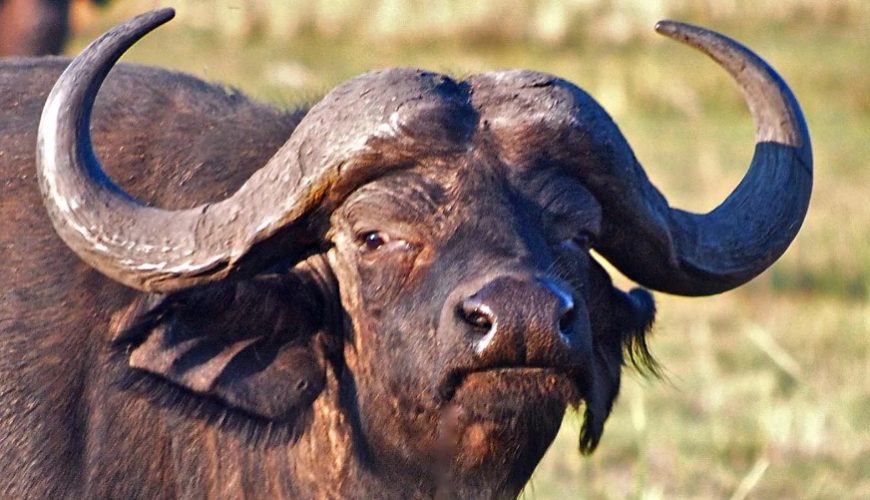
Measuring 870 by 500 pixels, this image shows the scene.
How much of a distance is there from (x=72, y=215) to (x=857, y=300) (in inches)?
288

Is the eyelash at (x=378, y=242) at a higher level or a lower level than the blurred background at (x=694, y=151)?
higher

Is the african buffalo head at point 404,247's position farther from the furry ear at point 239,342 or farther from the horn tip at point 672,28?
the horn tip at point 672,28

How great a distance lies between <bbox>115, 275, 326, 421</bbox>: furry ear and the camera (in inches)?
178

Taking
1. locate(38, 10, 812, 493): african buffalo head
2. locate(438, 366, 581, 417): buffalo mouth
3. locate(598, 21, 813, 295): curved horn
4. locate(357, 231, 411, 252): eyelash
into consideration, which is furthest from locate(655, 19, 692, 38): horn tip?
locate(438, 366, 581, 417): buffalo mouth

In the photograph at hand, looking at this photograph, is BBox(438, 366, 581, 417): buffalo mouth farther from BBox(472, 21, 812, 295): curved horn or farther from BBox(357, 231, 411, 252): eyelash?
BBox(472, 21, 812, 295): curved horn

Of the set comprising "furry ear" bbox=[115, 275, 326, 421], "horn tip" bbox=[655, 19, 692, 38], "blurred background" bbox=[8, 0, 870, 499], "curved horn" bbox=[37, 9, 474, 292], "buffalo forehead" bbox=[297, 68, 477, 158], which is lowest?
"blurred background" bbox=[8, 0, 870, 499]

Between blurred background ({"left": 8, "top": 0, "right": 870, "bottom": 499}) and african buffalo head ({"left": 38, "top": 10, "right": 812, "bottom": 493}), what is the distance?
704 millimetres

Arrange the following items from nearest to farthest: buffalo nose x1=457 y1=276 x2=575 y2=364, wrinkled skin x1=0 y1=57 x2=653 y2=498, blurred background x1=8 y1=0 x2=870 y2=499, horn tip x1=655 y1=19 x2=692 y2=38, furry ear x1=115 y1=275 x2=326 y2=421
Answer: buffalo nose x1=457 y1=276 x2=575 y2=364 → wrinkled skin x1=0 y1=57 x2=653 y2=498 → furry ear x1=115 y1=275 x2=326 y2=421 → horn tip x1=655 y1=19 x2=692 y2=38 → blurred background x1=8 y1=0 x2=870 y2=499

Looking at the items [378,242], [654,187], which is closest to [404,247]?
[378,242]

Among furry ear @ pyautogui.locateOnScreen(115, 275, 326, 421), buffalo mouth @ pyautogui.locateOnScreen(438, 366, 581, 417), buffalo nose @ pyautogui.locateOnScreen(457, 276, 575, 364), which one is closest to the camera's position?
buffalo nose @ pyautogui.locateOnScreen(457, 276, 575, 364)

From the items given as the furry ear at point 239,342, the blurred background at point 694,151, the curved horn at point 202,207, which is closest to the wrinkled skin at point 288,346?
the furry ear at point 239,342

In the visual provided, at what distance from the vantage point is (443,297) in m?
4.15

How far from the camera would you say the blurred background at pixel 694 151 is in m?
7.59

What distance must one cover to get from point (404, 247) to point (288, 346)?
50 centimetres
